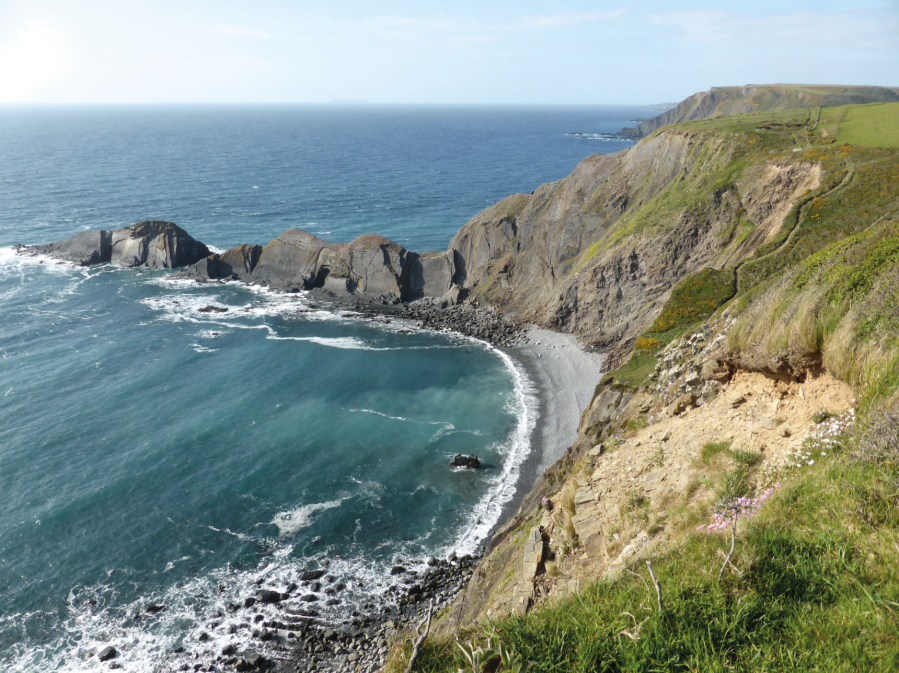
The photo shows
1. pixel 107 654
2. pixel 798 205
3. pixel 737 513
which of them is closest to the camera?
pixel 737 513

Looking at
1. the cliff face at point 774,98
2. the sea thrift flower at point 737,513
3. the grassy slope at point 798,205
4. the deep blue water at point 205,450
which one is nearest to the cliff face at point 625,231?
the grassy slope at point 798,205

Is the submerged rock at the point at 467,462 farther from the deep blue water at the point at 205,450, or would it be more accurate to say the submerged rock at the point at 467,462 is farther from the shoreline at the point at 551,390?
the shoreline at the point at 551,390

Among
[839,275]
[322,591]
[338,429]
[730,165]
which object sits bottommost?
[322,591]

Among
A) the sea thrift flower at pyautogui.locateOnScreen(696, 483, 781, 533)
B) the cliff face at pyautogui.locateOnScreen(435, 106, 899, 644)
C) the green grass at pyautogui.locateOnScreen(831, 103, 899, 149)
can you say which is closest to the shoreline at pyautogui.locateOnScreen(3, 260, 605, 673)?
the cliff face at pyautogui.locateOnScreen(435, 106, 899, 644)

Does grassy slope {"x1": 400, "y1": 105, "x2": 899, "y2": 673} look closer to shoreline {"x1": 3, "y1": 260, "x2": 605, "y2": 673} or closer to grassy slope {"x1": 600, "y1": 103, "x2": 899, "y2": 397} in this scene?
grassy slope {"x1": 600, "y1": 103, "x2": 899, "y2": 397}

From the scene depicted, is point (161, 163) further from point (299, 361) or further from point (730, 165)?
point (730, 165)

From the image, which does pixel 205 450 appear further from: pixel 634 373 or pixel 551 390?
pixel 634 373

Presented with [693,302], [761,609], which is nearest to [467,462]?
[693,302]

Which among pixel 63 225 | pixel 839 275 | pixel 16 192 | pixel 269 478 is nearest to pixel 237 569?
pixel 269 478
